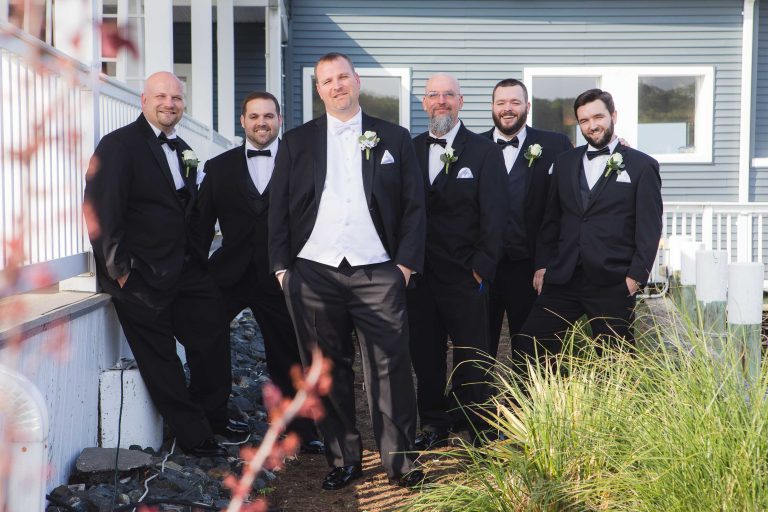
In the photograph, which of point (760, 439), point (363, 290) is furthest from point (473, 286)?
point (760, 439)

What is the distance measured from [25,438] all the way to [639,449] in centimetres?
196

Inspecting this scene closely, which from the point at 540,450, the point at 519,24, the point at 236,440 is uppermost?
the point at 519,24

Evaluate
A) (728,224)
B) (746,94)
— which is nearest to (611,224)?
(728,224)

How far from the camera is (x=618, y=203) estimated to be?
514cm

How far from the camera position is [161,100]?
4887 mm

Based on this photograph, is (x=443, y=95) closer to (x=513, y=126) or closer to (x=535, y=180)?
(x=513, y=126)

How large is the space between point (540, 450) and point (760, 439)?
0.86m

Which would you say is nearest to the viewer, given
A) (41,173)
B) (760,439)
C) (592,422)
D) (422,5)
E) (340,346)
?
(760,439)

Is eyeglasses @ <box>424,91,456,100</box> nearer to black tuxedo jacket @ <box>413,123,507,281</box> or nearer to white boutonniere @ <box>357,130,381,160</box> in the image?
black tuxedo jacket @ <box>413,123,507,281</box>

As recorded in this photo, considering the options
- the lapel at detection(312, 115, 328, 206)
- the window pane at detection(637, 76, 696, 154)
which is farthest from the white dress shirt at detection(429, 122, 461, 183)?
the window pane at detection(637, 76, 696, 154)

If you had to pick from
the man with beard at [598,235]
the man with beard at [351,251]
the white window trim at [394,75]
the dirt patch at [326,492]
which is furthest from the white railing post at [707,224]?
the man with beard at [351,251]

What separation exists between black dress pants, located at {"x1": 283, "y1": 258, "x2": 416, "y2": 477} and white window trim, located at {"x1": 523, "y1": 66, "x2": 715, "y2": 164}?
10208 millimetres

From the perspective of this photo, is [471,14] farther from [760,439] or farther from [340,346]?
[760,439]

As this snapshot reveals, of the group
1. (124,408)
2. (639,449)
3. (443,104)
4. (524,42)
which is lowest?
(124,408)
